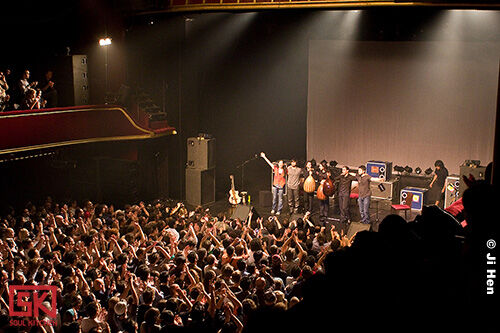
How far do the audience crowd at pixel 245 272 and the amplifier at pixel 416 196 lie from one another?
3819mm

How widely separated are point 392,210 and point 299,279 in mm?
7453

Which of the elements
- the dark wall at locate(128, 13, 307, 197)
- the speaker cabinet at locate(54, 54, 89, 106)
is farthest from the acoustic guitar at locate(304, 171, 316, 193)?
the speaker cabinet at locate(54, 54, 89, 106)

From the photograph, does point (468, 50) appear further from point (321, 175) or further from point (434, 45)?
point (321, 175)

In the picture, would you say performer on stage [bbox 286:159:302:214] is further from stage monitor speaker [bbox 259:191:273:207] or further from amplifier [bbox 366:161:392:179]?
amplifier [bbox 366:161:392:179]

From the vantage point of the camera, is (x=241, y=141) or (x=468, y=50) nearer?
(x=468, y=50)

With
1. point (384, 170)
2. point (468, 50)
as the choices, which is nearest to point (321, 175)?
point (384, 170)

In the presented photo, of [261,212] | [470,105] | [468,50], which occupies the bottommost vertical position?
[261,212]

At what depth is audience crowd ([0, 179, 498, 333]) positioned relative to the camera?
7.61 feet

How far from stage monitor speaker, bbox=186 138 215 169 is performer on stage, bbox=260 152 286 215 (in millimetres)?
2288

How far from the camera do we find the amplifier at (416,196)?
1477 cm

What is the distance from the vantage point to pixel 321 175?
1534 centimetres

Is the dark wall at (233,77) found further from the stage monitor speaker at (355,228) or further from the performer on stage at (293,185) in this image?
the stage monitor speaker at (355,228)

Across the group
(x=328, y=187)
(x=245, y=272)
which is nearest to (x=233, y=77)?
(x=328, y=187)

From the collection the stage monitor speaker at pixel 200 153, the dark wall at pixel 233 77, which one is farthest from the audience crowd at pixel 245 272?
the dark wall at pixel 233 77
